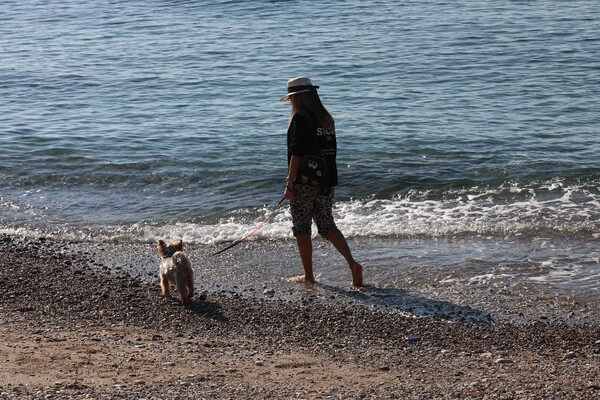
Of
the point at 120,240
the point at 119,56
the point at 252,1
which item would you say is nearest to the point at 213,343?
the point at 120,240

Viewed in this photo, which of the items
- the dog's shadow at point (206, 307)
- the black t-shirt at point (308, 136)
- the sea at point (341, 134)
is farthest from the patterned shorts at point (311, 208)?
the dog's shadow at point (206, 307)

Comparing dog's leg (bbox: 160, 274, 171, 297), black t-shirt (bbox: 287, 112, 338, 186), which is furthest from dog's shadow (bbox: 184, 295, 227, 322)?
black t-shirt (bbox: 287, 112, 338, 186)

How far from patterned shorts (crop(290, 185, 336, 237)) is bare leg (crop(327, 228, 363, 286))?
0.06m

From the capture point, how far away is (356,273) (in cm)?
919

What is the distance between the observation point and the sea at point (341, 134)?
10617 mm

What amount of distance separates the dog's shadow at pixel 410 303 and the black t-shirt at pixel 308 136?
4.14 feet

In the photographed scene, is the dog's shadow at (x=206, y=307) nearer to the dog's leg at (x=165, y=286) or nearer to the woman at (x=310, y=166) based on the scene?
the dog's leg at (x=165, y=286)

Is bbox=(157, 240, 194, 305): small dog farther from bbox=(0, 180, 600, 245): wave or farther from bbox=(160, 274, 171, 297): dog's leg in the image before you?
bbox=(0, 180, 600, 245): wave

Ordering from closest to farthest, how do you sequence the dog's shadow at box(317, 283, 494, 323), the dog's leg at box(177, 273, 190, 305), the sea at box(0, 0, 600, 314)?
the dog's shadow at box(317, 283, 494, 323)
the dog's leg at box(177, 273, 190, 305)
the sea at box(0, 0, 600, 314)

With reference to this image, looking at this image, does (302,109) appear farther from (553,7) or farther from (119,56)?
(553,7)

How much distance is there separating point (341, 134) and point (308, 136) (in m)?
7.45

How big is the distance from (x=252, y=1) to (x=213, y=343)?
23.7 metres

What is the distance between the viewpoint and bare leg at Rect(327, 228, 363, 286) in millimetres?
9148

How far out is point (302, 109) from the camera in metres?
8.66
